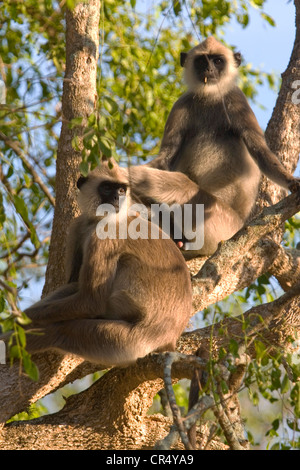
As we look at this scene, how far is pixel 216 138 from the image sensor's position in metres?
5.66

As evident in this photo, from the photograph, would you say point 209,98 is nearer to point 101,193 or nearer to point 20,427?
point 101,193

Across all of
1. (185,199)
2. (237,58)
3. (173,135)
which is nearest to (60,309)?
(185,199)

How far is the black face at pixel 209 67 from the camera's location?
18.9 feet

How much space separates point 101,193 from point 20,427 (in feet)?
4.47

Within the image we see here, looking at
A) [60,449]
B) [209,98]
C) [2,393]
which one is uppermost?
[209,98]

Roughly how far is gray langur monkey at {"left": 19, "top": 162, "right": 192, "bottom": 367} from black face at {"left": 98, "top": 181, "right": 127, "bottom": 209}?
13 cm

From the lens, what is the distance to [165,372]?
9.37 ft

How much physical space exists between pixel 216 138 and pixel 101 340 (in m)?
2.51

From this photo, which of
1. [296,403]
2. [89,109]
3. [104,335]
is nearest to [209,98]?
[89,109]

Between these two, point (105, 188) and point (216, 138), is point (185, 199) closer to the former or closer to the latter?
point (216, 138)

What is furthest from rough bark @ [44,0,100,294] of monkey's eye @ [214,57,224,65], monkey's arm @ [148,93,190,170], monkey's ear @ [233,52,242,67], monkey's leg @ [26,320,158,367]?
monkey's ear @ [233,52,242,67]

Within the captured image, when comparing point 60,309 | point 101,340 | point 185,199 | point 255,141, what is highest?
point 255,141

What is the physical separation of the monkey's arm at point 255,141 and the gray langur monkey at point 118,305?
1.12 metres

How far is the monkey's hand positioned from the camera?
429cm
